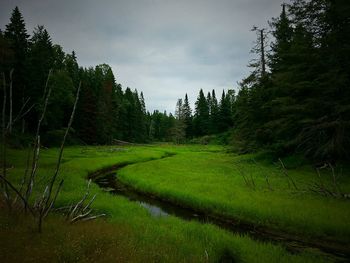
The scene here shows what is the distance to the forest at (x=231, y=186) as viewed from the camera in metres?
7.79

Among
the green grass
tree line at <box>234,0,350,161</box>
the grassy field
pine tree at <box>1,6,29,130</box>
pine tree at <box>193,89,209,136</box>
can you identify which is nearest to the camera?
the grassy field

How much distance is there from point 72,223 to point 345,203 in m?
13.1

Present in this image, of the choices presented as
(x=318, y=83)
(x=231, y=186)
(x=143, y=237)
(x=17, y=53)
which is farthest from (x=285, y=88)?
(x=17, y=53)

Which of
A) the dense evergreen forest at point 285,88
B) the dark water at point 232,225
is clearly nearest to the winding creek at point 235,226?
the dark water at point 232,225

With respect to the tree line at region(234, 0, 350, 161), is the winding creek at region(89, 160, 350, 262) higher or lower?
lower

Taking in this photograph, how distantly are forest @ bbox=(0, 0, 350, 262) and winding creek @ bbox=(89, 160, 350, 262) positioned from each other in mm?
66

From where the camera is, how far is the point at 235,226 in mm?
13422

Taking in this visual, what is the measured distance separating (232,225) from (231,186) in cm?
579

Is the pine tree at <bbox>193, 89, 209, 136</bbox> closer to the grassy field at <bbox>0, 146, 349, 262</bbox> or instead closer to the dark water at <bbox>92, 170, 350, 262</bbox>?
the dark water at <bbox>92, 170, 350, 262</bbox>

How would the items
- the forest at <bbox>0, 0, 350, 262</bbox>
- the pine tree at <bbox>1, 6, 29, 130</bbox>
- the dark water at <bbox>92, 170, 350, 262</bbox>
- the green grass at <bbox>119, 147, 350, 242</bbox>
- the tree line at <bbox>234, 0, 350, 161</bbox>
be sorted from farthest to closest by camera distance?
the pine tree at <bbox>1, 6, 29, 130</bbox> < the tree line at <bbox>234, 0, 350, 161</bbox> < the green grass at <bbox>119, 147, 350, 242</bbox> < the dark water at <bbox>92, 170, 350, 262</bbox> < the forest at <bbox>0, 0, 350, 262</bbox>

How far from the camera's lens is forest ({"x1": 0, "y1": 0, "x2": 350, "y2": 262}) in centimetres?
779

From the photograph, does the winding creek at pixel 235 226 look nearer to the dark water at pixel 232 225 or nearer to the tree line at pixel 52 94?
the dark water at pixel 232 225

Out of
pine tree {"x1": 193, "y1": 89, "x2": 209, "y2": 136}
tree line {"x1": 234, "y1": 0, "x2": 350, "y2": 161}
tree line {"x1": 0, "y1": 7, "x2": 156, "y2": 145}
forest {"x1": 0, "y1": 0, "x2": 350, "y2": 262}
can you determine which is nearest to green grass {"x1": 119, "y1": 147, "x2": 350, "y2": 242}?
forest {"x1": 0, "y1": 0, "x2": 350, "y2": 262}

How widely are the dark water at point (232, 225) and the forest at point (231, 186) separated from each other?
7 cm
